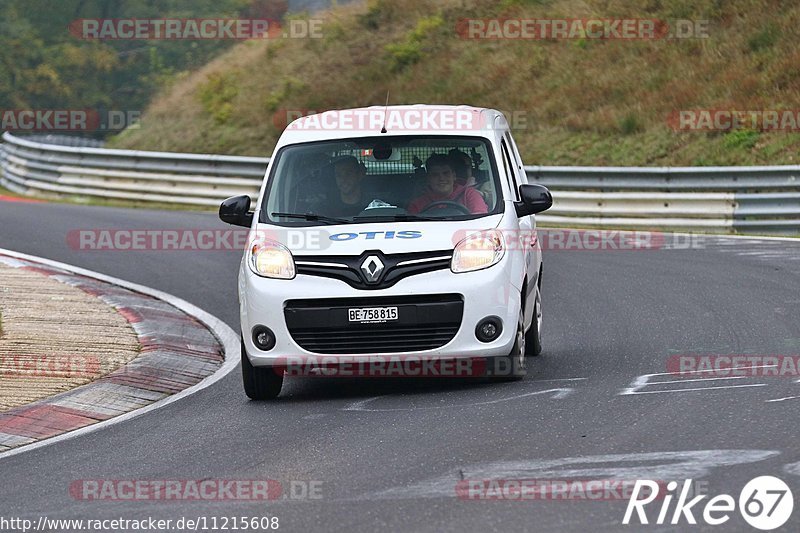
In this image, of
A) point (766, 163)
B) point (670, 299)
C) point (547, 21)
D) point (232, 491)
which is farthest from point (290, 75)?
point (232, 491)

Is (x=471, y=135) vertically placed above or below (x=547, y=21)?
below

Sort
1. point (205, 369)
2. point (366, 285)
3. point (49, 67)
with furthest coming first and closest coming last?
point (49, 67)
point (205, 369)
point (366, 285)

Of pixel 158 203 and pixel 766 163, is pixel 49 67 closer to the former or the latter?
pixel 158 203

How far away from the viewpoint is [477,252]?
8.74 m

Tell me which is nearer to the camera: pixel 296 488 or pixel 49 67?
pixel 296 488

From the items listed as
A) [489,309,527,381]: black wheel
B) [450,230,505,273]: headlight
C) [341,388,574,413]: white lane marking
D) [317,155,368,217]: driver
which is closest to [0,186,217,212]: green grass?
[317,155,368,217]: driver

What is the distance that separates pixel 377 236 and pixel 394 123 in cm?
135

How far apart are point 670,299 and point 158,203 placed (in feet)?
51.3

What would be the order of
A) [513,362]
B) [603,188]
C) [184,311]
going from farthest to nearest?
[603,188] < [184,311] < [513,362]

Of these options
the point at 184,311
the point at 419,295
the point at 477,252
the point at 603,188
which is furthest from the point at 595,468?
the point at 603,188

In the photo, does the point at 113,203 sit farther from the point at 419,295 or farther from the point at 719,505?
the point at 719,505

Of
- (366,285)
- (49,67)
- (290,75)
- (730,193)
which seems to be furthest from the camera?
(49,67)

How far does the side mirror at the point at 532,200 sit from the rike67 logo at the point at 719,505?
367 cm

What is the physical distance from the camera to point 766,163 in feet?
76.4
